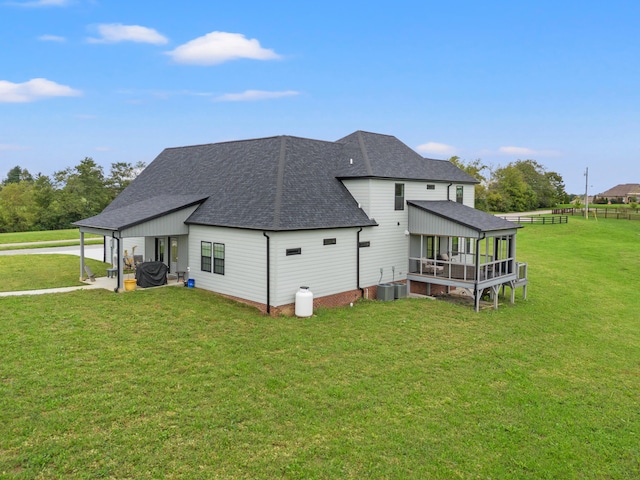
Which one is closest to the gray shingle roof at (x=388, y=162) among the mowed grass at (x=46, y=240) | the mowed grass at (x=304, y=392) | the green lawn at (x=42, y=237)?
the mowed grass at (x=304, y=392)

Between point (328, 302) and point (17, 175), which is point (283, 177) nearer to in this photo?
point (328, 302)

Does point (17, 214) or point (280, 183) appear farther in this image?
point (17, 214)

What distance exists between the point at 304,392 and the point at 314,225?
7800mm

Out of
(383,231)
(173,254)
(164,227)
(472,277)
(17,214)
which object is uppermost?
(17,214)

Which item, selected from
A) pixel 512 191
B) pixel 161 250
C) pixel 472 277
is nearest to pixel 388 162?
pixel 472 277

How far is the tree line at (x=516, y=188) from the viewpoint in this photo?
7369cm

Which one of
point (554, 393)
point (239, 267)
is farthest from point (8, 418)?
point (554, 393)

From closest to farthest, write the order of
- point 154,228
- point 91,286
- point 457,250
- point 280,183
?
point 280,183 → point 154,228 → point 91,286 → point 457,250

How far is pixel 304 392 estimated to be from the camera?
1044 cm

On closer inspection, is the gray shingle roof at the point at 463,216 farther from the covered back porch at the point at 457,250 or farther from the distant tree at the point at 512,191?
the distant tree at the point at 512,191

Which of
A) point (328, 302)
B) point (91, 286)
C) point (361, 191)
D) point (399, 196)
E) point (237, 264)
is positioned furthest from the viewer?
point (399, 196)

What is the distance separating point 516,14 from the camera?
2598cm

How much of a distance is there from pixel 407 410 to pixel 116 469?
5.97 metres

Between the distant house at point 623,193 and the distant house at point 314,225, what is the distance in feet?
376
